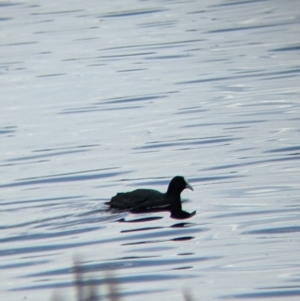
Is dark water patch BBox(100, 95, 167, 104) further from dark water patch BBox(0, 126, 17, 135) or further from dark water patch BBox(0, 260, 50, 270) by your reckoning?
dark water patch BBox(0, 260, 50, 270)

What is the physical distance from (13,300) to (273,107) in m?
11.7

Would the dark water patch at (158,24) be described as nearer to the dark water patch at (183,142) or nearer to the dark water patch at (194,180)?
the dark water patch at (183,142)

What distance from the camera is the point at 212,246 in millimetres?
10930

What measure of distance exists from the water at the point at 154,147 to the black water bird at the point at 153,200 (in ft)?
0.44

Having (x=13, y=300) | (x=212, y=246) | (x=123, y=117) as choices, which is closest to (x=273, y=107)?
(x=123, y=117)

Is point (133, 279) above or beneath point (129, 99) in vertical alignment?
beneath

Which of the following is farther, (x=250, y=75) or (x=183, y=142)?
(x=250, y=75)

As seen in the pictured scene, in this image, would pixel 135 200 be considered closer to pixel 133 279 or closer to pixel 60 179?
pixel 60 179

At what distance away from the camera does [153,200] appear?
501 inches

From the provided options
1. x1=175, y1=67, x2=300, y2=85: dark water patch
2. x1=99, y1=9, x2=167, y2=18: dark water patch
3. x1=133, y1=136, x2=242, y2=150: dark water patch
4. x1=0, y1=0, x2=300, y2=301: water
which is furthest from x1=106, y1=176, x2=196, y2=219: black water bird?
x1=99, y1=9, x2=167, y2=18: dark water patch

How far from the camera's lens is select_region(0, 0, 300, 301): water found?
33.1 feet

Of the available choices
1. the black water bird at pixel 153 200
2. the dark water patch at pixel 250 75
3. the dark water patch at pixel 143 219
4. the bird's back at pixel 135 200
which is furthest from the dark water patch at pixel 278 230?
the dark water patch at pixel 250 75

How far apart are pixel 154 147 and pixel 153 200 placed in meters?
4.48

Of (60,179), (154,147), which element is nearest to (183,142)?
(154,147)
